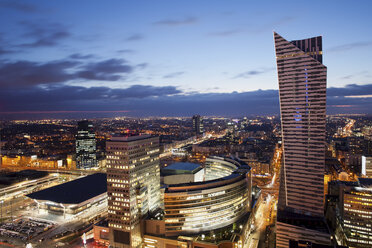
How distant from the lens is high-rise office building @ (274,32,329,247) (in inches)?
2581

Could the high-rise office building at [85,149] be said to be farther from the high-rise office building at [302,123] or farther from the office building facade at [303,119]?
the office building facade at [303,119]

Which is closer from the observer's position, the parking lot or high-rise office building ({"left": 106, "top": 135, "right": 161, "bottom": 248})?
high-rise office building ({"left": 106, "top": 135, "right": 161, "bottom": 248})

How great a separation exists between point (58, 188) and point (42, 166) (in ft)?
235

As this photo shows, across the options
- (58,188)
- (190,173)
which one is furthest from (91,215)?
(190,173)

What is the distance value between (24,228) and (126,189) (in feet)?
127

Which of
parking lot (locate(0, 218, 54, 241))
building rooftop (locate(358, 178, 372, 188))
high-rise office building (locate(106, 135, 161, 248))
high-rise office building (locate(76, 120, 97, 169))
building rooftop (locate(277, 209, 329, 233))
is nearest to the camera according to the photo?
building rooftop (locate(277, 209, 329, 233))

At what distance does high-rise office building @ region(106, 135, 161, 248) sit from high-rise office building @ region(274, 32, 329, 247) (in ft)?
118

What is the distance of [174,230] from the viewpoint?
196ft

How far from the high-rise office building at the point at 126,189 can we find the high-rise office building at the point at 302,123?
36.0m

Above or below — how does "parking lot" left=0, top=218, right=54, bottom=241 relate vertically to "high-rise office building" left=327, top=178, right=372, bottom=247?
below

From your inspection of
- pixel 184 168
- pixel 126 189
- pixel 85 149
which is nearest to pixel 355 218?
pixel 184 168

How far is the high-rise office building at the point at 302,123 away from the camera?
65562 millimetres

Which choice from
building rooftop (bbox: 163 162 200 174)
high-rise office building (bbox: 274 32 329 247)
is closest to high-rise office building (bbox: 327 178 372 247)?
high-rise office building (bbox: 274 32 329 247)

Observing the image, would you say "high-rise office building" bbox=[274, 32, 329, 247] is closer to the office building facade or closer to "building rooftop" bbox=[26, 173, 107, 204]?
the office building facade
